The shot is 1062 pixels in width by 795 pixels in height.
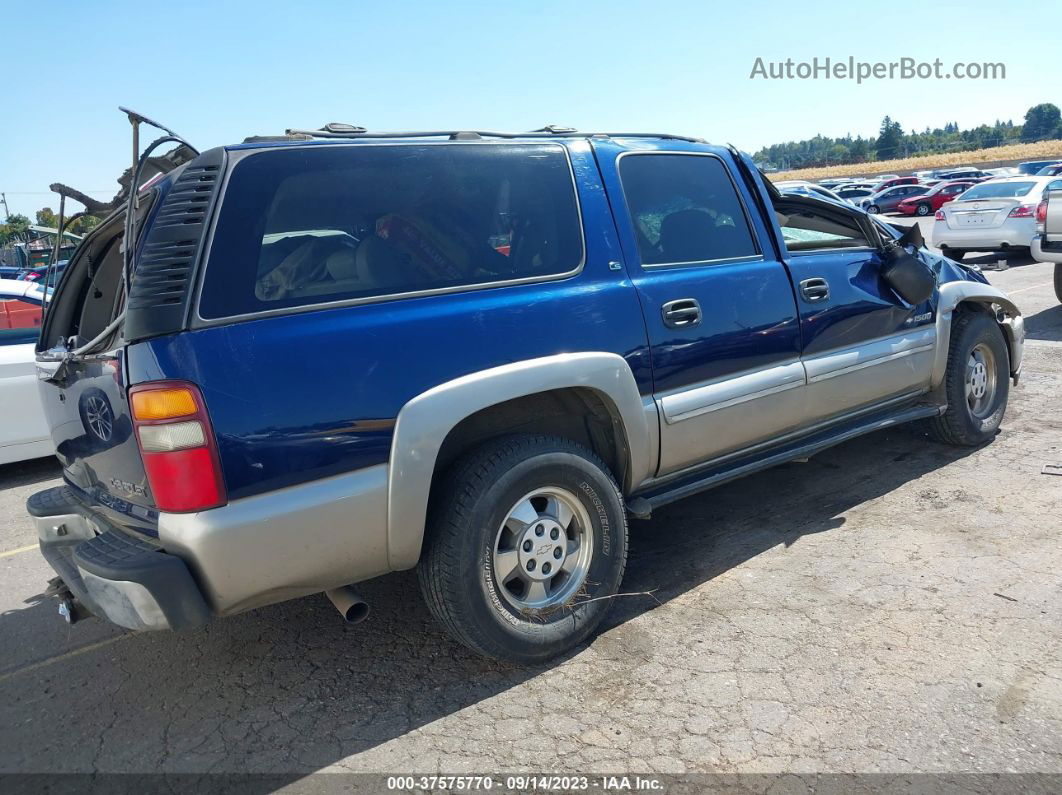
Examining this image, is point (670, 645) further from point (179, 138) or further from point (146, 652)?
point (179, 138)

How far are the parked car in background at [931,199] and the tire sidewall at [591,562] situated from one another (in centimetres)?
3622

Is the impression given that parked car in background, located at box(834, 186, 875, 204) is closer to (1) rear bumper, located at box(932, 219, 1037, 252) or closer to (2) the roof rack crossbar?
(1) rear bumper, located at box(932, 219, 1037, 252)

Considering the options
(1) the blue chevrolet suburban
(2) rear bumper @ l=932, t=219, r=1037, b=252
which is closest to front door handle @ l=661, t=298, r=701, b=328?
(1) the blue chevrolet suburban

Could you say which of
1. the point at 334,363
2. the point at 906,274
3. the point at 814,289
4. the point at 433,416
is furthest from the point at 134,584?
the point at 906,274

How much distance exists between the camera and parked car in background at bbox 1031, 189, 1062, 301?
9.73m

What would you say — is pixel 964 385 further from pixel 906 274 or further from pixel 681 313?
pixel 681 313

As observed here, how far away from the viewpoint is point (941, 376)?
5.14m

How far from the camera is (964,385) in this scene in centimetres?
531

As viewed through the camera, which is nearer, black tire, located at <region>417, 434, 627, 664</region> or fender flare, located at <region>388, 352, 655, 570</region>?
fender flare, located at <region>388, 352, 655, 570</region>

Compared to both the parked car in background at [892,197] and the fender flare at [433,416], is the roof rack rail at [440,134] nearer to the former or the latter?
the fender flare at [433,416]

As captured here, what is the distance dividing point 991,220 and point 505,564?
1500cm

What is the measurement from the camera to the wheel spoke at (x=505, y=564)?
3.22m

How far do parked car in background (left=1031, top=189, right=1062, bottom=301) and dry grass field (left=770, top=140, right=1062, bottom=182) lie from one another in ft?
173

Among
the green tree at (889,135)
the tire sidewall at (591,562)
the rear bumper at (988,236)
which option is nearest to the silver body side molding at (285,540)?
the tire sidewall at (591,562)
